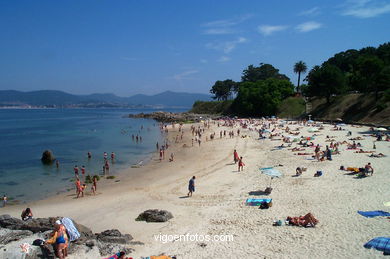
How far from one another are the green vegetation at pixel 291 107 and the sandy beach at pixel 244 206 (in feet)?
139

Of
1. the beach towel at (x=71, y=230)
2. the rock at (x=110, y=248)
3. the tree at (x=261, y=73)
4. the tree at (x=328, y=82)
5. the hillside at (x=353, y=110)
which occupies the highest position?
the tree at (x=261, y=73)

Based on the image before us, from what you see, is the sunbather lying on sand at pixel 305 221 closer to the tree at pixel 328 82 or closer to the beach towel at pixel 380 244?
the beach towel at pixel 380 244

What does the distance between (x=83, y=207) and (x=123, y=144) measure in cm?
2740

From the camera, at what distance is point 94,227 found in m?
12.8

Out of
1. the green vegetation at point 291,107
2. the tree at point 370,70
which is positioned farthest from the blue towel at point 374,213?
the green vegetation at point 291,107

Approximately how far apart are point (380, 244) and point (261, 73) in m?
112

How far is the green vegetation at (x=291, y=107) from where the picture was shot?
6706 centimetres

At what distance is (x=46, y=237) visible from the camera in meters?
9.23

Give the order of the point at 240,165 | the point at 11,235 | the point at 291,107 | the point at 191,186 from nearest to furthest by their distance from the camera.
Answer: the point at 11,235
the point at 191,186
the point at 240,165
the point at 291,107

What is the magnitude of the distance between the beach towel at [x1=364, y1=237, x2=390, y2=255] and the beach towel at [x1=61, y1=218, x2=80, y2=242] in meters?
9.23

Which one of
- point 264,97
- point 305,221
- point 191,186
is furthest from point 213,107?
point 305,221

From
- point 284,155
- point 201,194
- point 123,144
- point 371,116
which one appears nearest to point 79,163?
point 123,144

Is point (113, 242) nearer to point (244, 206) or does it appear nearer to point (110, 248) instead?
point (110, 248)

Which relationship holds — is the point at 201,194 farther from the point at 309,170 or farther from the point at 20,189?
the point at 20,189
